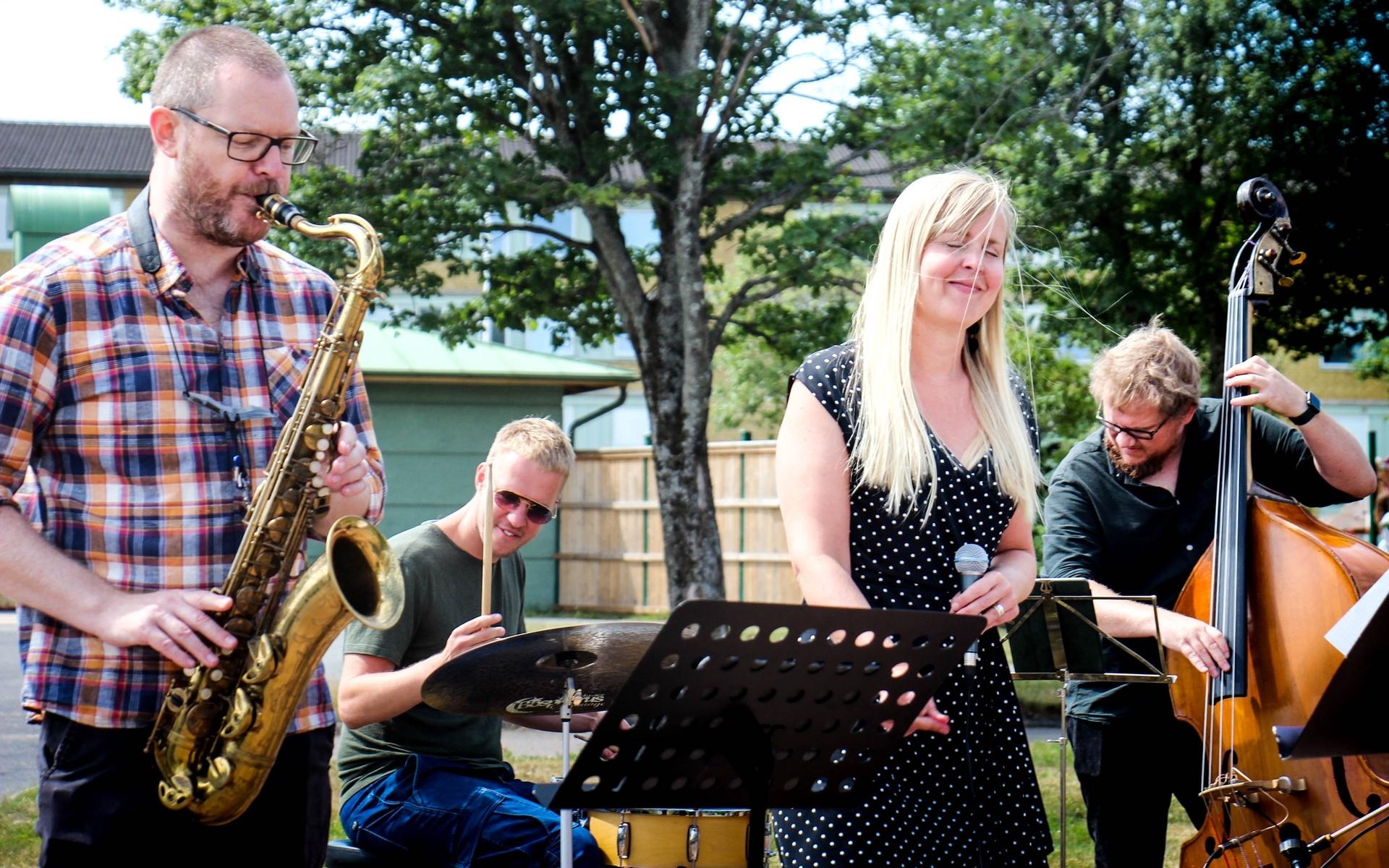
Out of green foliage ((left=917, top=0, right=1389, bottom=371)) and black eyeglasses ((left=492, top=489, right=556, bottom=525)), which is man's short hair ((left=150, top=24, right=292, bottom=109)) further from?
green foliage ((left=917, top=0, right=1389, bottom=371))

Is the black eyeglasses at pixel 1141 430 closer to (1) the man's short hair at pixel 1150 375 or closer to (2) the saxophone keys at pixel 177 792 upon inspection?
(1) the man's short hair at pixel 1150 375

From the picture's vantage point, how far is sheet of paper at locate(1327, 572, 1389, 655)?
2.71m

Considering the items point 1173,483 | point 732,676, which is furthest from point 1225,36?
point 732,676

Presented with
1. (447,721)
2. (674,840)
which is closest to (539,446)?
(447,721)

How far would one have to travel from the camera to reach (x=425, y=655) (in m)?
4.21

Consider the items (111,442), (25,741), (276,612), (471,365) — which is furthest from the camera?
(471,365)

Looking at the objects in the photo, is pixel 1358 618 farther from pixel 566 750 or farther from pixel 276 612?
pixel 276 612

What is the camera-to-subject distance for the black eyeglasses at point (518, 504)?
169 inches

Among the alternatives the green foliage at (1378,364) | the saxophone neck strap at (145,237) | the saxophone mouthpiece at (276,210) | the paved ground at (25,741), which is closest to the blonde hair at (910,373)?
the saxophone mouthpiece at (276,210)

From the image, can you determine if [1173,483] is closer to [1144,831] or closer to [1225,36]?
[1144,831]

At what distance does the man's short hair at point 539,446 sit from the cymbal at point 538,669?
2.78ft

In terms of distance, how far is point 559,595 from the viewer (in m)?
19.8

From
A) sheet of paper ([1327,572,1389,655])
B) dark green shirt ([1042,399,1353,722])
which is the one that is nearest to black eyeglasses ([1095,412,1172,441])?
dark green shirt ([1042,399,1353,722])

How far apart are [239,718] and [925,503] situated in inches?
56.4
